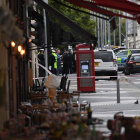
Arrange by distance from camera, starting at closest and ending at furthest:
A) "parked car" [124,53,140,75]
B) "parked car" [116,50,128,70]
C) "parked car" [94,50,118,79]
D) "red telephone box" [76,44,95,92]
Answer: "red telephone box" [76,44,95,92] → "parked car" [94,50,118,79] → "parked car" [124,53,140,75] → "parked car" [116,50,128,70]

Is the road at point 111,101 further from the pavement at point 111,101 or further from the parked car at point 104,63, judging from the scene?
the parked car at point 104,63

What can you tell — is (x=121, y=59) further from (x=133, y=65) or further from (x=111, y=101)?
(x=111, y=101)

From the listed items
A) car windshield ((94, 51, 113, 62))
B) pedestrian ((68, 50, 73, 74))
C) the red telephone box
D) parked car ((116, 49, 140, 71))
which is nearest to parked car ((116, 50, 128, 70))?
parked car ((116, 49, 140, 71))

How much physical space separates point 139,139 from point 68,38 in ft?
25.0

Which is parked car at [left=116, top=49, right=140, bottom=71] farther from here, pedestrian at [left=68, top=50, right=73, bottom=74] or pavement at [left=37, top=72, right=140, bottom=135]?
pavement at [left=37, top=72, right=140, bottom=135]

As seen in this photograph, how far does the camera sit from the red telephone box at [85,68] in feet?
79.9

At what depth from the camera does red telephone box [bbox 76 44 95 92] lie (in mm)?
24344

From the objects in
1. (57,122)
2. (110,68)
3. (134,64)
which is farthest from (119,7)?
(134,64)

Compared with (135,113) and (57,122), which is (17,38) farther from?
(135,113)

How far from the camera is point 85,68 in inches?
976

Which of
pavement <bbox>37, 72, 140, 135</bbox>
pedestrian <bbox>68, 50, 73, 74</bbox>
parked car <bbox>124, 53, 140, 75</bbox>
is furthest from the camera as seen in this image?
pedestrian <bbox>68, 50, 73, 74</bbox>

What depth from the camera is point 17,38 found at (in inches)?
264

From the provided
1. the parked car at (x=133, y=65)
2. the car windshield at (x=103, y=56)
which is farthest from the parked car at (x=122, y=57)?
the car windshield at (x=103, y=56)

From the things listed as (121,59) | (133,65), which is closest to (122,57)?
(121,59)
